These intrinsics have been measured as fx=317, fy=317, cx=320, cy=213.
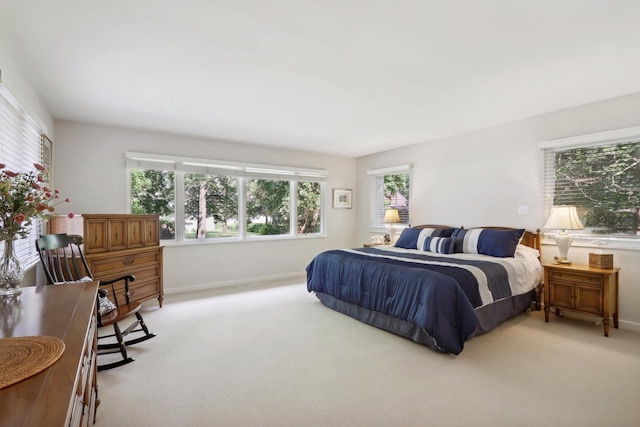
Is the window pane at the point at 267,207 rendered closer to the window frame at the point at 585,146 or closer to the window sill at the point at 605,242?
the window frame at the point at 585,146

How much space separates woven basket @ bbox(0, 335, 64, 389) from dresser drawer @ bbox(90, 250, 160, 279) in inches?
99.3

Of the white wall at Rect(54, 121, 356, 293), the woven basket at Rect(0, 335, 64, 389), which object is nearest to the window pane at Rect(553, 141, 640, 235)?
the white wall at Rect(54, 121, 356, 293)

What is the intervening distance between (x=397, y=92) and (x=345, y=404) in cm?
272

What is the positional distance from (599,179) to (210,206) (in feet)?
16.7

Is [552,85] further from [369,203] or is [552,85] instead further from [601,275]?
[369,203]

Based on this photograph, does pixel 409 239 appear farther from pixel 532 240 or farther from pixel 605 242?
pixel 605 242

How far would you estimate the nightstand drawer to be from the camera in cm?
309

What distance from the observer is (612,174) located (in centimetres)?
342

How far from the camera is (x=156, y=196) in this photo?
4.61 metres

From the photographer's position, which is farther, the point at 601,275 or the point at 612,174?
the point at 612,174

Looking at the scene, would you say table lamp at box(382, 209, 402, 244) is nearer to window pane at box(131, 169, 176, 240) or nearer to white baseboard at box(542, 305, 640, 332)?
→ white baseboard at box(542, 305, 640, 332)

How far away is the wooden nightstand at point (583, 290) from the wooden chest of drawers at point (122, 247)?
178 inches

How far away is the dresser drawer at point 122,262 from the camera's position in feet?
10.7

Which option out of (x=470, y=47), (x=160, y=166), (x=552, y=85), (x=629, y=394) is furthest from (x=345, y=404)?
(x=160, y=166)
